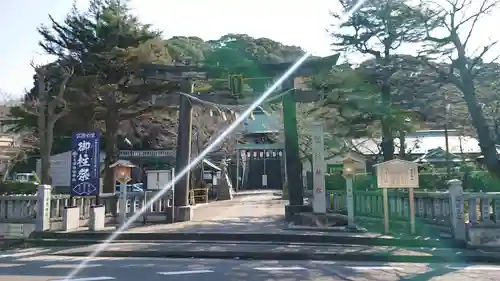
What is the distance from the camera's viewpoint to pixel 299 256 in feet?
34.0

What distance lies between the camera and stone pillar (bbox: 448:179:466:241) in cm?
1153

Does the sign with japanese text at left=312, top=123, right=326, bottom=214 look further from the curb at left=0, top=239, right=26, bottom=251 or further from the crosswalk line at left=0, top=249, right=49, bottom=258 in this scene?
the curb at left=0, top=239, right=26, bottom=251

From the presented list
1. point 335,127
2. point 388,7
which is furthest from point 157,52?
point 388,7

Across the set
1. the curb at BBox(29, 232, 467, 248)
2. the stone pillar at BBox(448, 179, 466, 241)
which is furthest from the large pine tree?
the stone pillar at BBox(448, 179, 466, 241)

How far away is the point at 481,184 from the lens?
16672 mm

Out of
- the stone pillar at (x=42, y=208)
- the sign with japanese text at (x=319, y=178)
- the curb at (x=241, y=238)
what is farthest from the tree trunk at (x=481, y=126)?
the stone pillar at (x=42, y=208)

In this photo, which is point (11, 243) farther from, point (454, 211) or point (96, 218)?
point (454, 211)

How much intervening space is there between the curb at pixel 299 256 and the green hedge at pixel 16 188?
22.8ft

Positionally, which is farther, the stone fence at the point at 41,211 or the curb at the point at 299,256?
the stone fence at the point at 41,211

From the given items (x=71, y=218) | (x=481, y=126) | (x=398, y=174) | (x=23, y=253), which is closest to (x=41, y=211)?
(x=71, y=218)

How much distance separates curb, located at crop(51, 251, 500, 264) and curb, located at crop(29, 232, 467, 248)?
1.31 metres

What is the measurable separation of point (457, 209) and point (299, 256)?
4343 millimetres

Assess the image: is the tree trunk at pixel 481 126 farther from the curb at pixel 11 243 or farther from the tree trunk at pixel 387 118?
the curb at pixel 11 243

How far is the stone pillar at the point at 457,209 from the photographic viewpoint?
11531 millimetres
